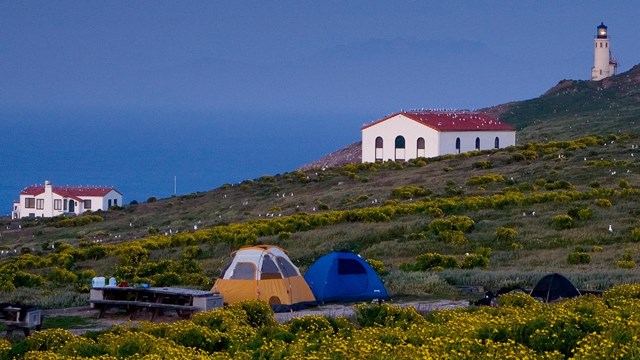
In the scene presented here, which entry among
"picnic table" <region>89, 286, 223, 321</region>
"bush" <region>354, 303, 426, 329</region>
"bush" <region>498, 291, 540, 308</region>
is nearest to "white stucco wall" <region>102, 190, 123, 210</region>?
"picnic table" <region>89, 286, 223, 321</region>

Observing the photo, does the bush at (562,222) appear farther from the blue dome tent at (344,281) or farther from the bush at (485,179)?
the bush at (485,179)

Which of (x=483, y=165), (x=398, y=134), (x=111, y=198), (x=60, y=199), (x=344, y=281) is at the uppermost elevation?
(x=398, y=134)

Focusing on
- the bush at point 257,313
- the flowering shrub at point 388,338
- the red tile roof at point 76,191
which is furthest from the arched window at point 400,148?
the flowering shrub at point 388,338

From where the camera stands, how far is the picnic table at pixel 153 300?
2106cm

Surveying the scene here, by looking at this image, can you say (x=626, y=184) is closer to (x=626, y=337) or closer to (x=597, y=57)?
(x=626, y=337)

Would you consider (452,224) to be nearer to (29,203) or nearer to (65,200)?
(65,200)

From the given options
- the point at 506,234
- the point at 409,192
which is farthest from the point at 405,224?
the point at 409,192

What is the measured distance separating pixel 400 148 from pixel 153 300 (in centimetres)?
6038

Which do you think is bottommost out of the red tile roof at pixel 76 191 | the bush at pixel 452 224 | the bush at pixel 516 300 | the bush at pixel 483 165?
the bush at pixel 516 300

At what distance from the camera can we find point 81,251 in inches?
1510

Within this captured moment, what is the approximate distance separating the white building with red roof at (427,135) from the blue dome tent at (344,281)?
54.3 meters

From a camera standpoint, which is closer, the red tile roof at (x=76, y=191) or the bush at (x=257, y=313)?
the bush at (x=257, y=313)

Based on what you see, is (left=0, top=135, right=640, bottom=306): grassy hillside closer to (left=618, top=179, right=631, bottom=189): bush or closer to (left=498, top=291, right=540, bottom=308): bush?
(left=618, top=179, right=631, bottom=189): bush

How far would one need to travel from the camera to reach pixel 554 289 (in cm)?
2197
